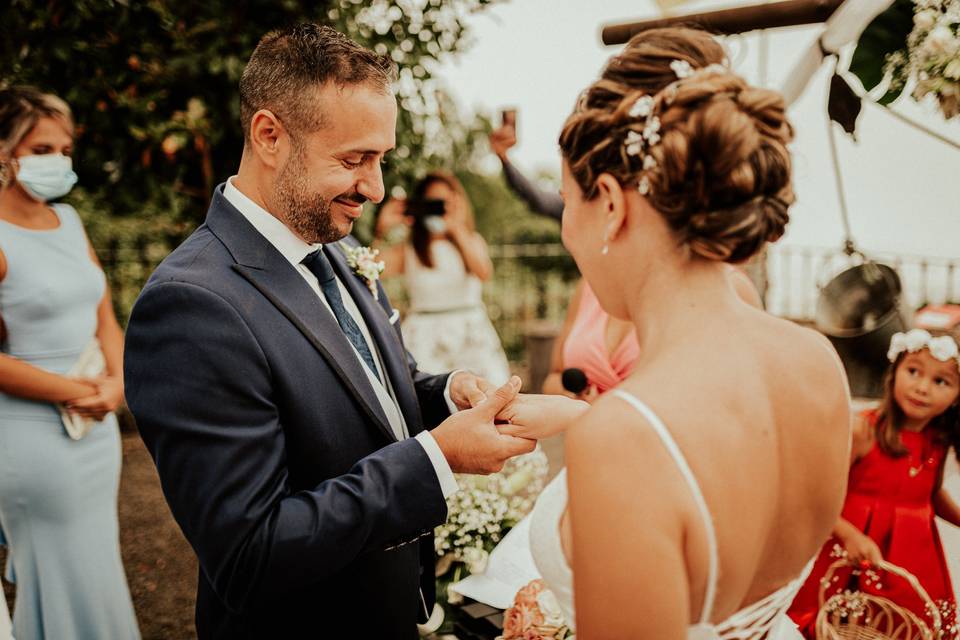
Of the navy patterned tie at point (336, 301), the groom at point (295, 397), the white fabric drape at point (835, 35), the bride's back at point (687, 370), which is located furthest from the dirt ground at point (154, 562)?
the white fabric drape at point (835, 35)

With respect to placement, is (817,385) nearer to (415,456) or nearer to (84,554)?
(415,456)

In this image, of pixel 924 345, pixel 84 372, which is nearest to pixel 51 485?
pixel 84 372

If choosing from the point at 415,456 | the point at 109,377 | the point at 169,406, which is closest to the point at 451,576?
the point at 415,456

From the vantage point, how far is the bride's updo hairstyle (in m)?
1.18

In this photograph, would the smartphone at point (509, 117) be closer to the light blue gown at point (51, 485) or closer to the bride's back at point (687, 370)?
the light blue gown at point (51, 485)

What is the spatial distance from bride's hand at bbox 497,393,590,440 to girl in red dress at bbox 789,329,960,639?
1.74 meters

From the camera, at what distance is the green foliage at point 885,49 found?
2275 mm

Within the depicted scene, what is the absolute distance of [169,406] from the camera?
1488 mm

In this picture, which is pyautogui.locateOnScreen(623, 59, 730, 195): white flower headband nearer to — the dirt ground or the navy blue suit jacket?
the navy blue suit jacket

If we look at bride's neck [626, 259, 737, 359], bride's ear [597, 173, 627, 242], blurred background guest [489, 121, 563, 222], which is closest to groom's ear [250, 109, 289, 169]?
bride's ear [597, 173, 627, 242]

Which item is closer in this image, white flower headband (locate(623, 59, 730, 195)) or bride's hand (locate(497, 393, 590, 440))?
white flower headband (locate(623, 59, 730, 195))

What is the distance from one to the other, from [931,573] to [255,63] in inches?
123

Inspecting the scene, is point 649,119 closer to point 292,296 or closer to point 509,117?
point 292,296

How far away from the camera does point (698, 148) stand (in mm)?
1179
